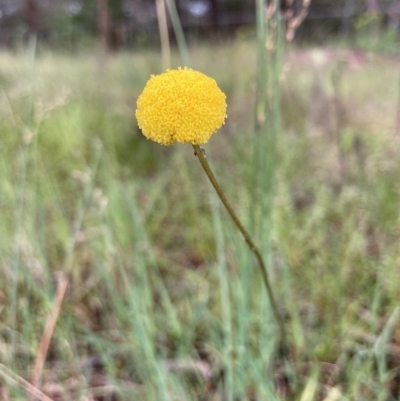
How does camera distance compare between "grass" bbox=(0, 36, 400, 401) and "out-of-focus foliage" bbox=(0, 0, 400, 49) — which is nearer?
"grass" bbox=(0, 36, 400, 401)

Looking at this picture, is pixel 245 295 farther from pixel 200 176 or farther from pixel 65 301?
pixel 200 176

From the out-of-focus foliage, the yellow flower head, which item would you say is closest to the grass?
the yellow flower head

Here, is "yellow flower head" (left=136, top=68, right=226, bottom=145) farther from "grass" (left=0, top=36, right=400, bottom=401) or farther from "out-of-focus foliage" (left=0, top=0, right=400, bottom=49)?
"out-of-focus foliage" (left=0, top=0, right=400, bottom=49)

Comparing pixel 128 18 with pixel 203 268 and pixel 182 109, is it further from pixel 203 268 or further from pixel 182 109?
pixel 182 109

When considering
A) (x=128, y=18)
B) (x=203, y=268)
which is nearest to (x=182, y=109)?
(x=203, y=268)

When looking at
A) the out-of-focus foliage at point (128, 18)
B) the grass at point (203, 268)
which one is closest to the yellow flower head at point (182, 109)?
the grass at point (203, 268)

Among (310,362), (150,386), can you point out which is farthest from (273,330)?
(150,386)
